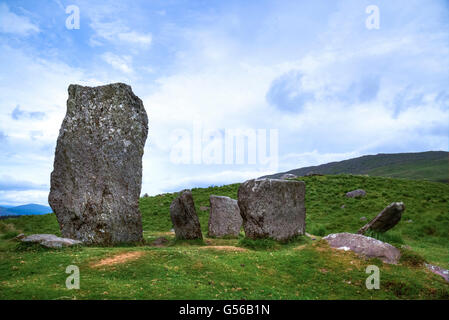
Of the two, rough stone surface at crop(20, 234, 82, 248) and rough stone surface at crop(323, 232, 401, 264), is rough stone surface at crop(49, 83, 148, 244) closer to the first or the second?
rough stone surface at crop(20, 234, 82, 248)

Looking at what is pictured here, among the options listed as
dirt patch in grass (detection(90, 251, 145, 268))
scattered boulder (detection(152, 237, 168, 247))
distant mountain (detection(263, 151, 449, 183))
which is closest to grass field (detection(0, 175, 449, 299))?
dirt patch in grass (detection(90, 251, 145, 268))

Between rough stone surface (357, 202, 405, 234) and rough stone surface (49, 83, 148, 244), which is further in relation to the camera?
rough stone surface (49, 83, 148, 244)

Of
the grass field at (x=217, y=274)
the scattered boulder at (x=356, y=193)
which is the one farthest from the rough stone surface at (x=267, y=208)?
the scattered boulder at (x=356, y=193)

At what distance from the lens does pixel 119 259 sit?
10.7 meters

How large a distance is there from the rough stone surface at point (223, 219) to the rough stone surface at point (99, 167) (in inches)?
208

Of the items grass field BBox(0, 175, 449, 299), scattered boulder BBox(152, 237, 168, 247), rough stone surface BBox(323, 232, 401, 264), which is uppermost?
rough stone surface BBox(323, 232, 401, 264)

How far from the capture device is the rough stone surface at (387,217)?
46.7 feet

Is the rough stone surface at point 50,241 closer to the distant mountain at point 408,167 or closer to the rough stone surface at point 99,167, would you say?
the rough stone surface at point 99,167

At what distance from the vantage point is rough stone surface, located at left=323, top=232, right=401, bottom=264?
1103cm

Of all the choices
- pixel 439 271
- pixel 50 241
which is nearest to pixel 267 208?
pixel 439 271

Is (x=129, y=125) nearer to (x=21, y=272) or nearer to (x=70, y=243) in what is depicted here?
(x=70, y=243)

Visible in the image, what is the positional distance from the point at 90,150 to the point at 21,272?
6657mm

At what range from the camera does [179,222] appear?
1681 cm

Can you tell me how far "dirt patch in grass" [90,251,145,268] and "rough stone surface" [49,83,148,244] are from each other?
12.1 feet
